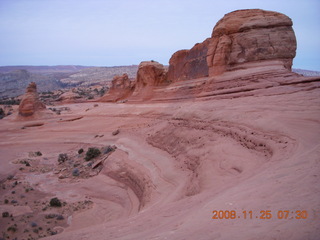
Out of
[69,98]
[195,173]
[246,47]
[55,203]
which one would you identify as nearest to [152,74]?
[246,47]

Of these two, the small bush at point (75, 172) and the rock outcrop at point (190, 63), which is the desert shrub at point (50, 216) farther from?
the rock outcrop at point (190, 63)

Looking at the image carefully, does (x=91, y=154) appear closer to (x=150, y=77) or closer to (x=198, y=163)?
(x=198, y=163)

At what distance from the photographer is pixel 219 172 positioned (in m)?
7.63

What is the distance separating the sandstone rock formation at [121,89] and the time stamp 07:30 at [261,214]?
2807cm

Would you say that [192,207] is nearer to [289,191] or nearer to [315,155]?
[289,191]

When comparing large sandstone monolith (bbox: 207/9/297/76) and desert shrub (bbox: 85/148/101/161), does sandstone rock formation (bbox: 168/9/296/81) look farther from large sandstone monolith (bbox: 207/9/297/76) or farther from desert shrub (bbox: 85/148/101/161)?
desert shrub (bbox: 85/148/101/161)

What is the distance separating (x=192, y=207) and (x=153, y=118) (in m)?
14.1

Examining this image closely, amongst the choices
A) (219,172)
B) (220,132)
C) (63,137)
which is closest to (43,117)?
(63,137)

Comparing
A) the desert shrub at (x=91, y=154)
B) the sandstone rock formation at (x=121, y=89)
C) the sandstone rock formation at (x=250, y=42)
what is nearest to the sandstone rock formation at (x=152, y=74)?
the sandstone rock formation at (x=121, y=89)

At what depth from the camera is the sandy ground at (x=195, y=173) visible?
387 centimetres

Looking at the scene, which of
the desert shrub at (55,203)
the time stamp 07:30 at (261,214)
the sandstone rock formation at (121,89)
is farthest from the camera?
the sandstone rock formation at (121,89)

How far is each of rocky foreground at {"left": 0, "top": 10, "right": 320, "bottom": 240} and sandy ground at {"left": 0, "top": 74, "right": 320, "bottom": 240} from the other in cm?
4

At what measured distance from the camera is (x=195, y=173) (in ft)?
29.5

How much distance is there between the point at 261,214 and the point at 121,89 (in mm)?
29644
